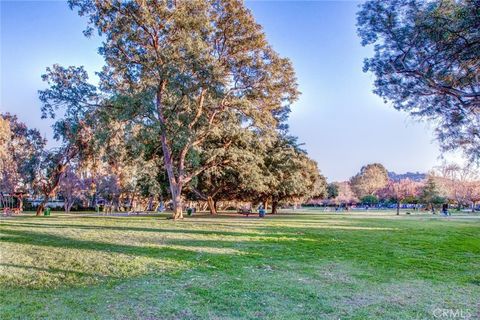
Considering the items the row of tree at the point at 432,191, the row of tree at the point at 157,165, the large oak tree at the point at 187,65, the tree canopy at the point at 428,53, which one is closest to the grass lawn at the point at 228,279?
the tree canopy at the point at 428,53

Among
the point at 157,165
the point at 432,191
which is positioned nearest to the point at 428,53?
the point at 157,165

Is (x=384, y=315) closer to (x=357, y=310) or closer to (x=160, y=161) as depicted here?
(x=357, y=310)

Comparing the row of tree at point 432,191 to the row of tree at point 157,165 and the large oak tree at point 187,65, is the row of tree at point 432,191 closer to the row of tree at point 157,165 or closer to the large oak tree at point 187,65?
the row of tree at point 157,165

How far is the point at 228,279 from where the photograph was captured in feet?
24.2

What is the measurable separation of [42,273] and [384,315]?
21.7ft

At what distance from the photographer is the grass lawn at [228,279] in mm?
5430

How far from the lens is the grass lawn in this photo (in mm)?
5430

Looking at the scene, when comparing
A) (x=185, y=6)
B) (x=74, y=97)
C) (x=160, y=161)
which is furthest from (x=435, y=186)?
(x=74, y=97)

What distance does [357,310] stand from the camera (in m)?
5.54

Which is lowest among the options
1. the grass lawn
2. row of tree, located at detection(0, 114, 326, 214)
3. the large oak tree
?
the grass lawn

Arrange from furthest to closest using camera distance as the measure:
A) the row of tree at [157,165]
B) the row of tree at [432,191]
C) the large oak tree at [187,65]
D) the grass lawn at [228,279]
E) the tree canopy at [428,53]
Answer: the row of tree at [432,191], the row of tree at [157,165], the large oak tree at [187,65], the tree canopy at [428,53], the grass lawn at [228,279]

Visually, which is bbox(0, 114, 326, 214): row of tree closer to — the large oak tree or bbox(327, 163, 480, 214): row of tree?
the large oak tree

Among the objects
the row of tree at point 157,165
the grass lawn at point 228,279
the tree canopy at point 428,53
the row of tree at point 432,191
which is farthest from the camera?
the row of tree at point 432,191

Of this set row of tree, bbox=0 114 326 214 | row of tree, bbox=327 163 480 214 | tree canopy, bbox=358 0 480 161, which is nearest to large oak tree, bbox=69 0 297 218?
row of tree, bbox=0 114 326 214
